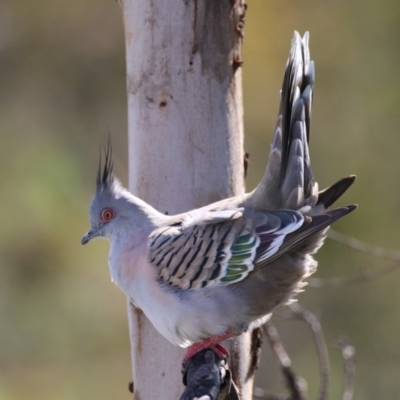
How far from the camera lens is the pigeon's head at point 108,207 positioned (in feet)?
10.5

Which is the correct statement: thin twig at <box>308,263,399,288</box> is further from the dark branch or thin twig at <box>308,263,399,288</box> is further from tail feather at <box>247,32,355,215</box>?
the dark branch

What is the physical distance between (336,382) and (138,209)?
13.4 ft

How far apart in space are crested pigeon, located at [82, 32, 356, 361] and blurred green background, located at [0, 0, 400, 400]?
331 cm

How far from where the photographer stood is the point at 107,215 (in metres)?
3.25

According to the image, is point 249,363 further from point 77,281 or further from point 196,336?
point 77,281

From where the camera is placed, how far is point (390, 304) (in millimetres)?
6512

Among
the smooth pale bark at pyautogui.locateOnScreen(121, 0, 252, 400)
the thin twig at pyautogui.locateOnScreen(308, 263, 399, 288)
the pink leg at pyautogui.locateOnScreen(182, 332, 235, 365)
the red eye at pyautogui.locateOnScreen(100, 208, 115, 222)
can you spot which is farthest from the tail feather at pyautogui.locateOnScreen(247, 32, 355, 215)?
the thin twig at pyautogui.locateOnScreen(308, 263, 399, 288)

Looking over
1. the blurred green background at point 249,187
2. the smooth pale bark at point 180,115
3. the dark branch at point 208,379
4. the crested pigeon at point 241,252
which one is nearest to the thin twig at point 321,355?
the smooth pale bark at point 180,115

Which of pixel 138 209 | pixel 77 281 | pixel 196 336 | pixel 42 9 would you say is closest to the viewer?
pixel 196 336

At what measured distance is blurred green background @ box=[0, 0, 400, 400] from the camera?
6184mm

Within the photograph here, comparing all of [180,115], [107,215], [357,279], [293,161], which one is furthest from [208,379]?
[357,279]

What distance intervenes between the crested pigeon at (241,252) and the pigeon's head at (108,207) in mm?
248

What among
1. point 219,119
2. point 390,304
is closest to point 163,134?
point 219,119

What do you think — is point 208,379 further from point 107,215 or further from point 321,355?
point 107,215
